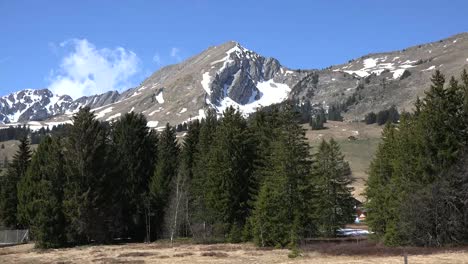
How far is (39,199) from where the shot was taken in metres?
63.8

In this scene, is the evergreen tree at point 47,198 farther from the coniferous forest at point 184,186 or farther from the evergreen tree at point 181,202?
the evergreen tree at point 181,202

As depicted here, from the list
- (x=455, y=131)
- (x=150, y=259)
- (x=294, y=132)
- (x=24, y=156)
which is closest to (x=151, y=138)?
(x=24, y=156)

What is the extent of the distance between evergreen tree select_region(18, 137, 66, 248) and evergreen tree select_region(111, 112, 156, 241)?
8094mm

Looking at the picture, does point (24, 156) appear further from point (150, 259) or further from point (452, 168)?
point (452, 168)

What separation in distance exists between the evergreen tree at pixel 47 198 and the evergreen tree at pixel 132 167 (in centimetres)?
Result: 809

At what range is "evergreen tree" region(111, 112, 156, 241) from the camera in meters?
73.8

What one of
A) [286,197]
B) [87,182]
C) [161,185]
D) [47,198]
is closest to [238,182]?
[286,197]

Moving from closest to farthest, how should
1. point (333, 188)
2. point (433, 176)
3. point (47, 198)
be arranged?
point (433, 176)
point (47, 198)
point (333, 188)

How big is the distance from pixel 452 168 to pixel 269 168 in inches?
787

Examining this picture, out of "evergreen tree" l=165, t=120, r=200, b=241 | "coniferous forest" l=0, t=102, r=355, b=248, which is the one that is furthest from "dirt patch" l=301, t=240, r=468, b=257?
"evergreen tree" l=165, t=120, r=200, b=241

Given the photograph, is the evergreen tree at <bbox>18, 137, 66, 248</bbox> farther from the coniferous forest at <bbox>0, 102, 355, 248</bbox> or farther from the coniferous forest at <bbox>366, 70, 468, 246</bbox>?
the coniferous forest at <bbox>366, 70, 468, 246</bbox>

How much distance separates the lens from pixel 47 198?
63406mm

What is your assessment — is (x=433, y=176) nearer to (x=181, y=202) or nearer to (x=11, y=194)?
(x=181, y=202)

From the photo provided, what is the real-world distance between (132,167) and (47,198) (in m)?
15.6
